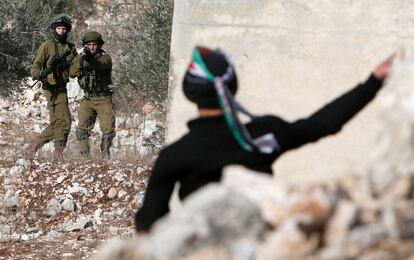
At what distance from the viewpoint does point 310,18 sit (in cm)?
544

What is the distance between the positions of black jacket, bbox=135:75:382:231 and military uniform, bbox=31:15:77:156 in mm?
6497

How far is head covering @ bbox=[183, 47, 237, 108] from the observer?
2.82 m

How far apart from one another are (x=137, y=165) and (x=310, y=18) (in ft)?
11.2

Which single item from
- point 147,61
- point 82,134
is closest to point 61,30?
point 82,134

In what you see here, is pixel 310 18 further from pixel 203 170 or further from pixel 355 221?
pixel 355 221

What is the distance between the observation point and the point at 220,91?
2791 millimetres

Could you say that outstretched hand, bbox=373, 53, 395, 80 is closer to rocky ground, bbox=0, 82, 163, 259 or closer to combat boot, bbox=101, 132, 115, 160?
rocky ground, bbox=0, 82, 163, 259

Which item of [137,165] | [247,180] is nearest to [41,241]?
[137,165]

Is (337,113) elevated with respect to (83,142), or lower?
lower

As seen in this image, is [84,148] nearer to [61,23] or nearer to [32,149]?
[32,149]

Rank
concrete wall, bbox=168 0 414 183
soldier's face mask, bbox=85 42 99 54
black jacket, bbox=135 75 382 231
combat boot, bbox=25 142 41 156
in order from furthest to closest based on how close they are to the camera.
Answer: soldier's face mask, bbox=85 42 99 54, combat boot, bbox=25 142 41 156, concrete wall, bbox=168 0 414 183, black jacket, bbox=135 75 382 231

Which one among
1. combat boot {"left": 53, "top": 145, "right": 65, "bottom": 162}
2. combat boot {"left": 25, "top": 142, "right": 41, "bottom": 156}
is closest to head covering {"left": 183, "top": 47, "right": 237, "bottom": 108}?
combat boot {"left": 53, "top": 145, "right": 65, "bottom": 162}

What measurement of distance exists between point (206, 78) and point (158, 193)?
36 cm

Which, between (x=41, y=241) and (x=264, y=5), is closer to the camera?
(x=264, y=5)
